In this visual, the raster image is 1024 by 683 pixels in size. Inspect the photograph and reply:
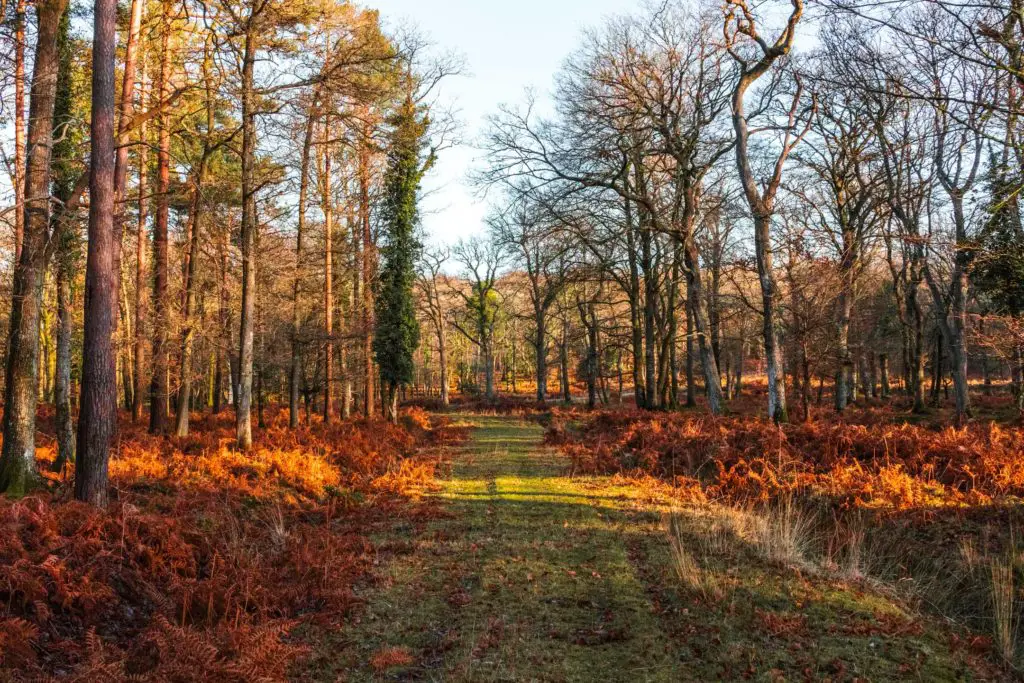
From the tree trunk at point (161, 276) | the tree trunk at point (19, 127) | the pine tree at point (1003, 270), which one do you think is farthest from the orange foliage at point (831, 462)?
the tree trunk at point (19, 127)

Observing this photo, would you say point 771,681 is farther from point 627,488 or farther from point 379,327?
point 379,327

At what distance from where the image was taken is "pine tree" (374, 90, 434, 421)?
24062 mm

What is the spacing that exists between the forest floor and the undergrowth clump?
52 cm

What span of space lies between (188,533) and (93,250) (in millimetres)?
3412

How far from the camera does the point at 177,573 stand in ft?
19.3

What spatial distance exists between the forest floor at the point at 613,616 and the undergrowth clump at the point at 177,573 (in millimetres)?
523

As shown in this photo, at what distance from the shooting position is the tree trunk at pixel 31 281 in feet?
27.0

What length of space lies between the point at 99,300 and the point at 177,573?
332 centimetres

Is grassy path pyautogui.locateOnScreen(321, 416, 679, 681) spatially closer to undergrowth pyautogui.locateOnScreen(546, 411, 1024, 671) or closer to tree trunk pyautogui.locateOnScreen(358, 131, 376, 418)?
undergrowth pyautogui.locateOnScreen(546, 411, 1024, 671)

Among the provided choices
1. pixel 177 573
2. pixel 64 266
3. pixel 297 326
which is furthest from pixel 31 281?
pixel 297 326

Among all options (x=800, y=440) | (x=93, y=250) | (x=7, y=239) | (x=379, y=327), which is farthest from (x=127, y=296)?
(x=800, y=440)

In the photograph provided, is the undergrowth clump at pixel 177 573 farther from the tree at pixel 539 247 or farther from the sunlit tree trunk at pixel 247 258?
the tree at pixel 539 247

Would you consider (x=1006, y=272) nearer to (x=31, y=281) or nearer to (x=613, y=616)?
(x=613, y=616)

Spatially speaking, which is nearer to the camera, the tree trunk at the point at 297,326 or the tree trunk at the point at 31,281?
the tree trunk at the point at 31,281
